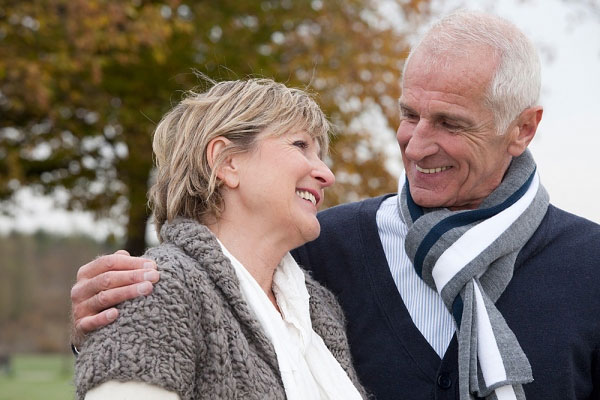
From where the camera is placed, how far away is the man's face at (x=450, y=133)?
3.08 m

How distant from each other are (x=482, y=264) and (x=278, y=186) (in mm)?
753

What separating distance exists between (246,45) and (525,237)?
333 inches

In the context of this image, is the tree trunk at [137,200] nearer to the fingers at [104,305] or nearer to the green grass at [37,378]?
the fingers at [104,305]

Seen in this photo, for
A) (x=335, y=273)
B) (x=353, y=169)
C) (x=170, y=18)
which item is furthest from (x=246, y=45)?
(x=335, y=273)

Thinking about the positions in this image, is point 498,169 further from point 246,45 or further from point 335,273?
point 246,45

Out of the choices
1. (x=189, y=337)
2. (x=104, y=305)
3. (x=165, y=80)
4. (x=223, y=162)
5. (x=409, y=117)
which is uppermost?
(x=165, y=80)

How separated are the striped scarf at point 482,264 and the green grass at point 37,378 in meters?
21.7

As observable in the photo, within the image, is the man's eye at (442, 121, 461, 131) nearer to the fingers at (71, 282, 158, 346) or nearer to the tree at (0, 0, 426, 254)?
the fingers at (71, 282, 158, 346)

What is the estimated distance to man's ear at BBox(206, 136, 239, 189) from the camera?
2.74m

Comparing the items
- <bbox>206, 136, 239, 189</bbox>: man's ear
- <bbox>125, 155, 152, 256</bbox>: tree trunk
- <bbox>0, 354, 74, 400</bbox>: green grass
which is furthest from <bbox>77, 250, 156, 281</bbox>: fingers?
<bbox>0, 354, 74, 400</bbox>: green grass

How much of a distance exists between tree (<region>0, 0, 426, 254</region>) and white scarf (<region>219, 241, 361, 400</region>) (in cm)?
663

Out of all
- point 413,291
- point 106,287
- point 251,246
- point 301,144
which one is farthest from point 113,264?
point 413,291

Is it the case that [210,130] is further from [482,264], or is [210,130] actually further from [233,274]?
[482,264]

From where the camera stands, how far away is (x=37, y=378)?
36969 mm
